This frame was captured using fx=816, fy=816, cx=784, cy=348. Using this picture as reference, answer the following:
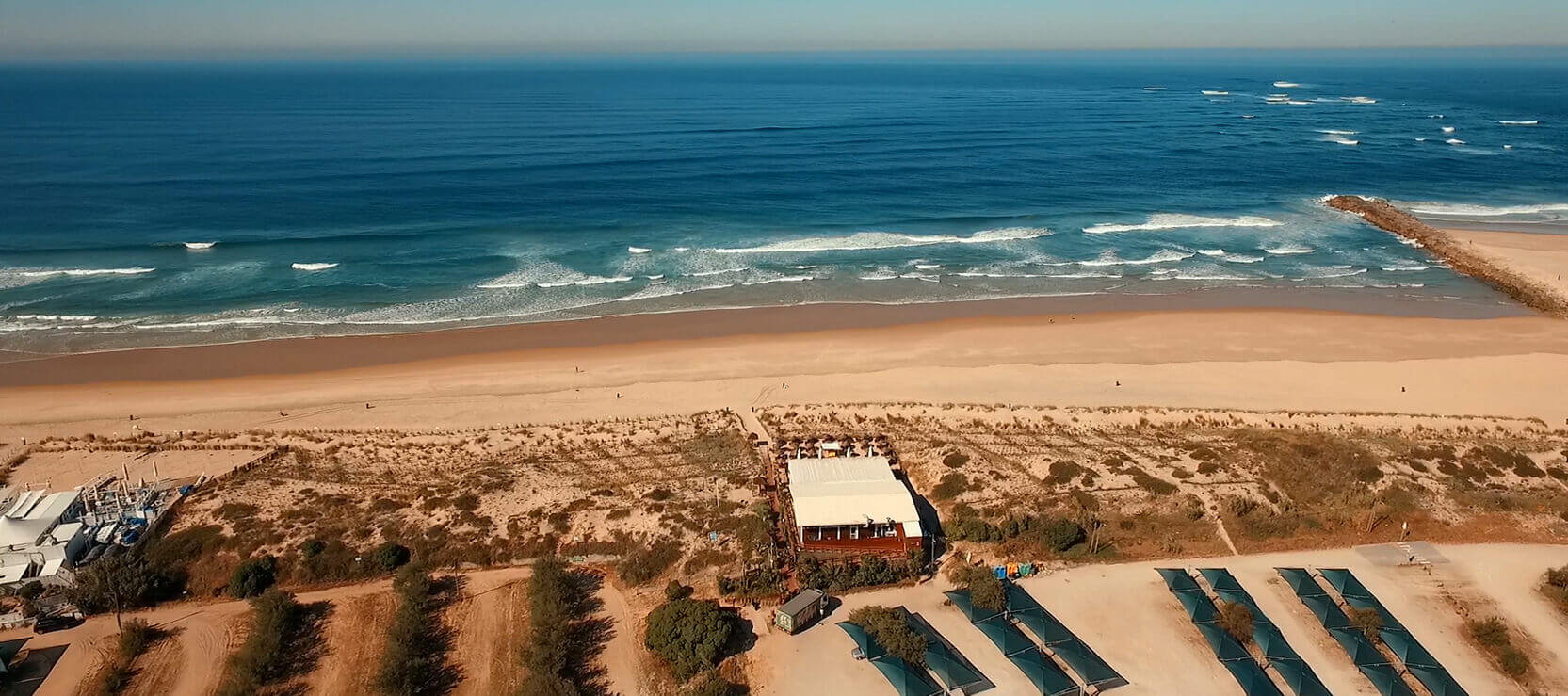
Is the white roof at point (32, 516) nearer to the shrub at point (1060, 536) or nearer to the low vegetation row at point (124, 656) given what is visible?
the low vegetation row at point (124, 656)

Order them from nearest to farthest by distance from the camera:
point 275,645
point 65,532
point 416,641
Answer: point 275,645, point 416,641, point 65,532

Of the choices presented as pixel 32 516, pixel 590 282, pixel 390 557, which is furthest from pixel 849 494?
pixel 590 282

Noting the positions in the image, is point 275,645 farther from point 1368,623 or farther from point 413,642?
point 1368,623

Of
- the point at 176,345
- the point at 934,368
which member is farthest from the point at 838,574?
the point at 176,345

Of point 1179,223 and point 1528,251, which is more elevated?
point 1179,223

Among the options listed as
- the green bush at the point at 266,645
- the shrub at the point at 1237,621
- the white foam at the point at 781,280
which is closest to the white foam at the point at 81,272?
the white foam at the point at 781,280

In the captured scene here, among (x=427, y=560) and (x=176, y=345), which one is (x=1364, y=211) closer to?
(x=427, y=560)

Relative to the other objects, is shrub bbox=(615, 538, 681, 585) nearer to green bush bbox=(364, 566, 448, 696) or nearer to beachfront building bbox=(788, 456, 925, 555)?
beachfront building bbox=(788, 456, 925, 555)
